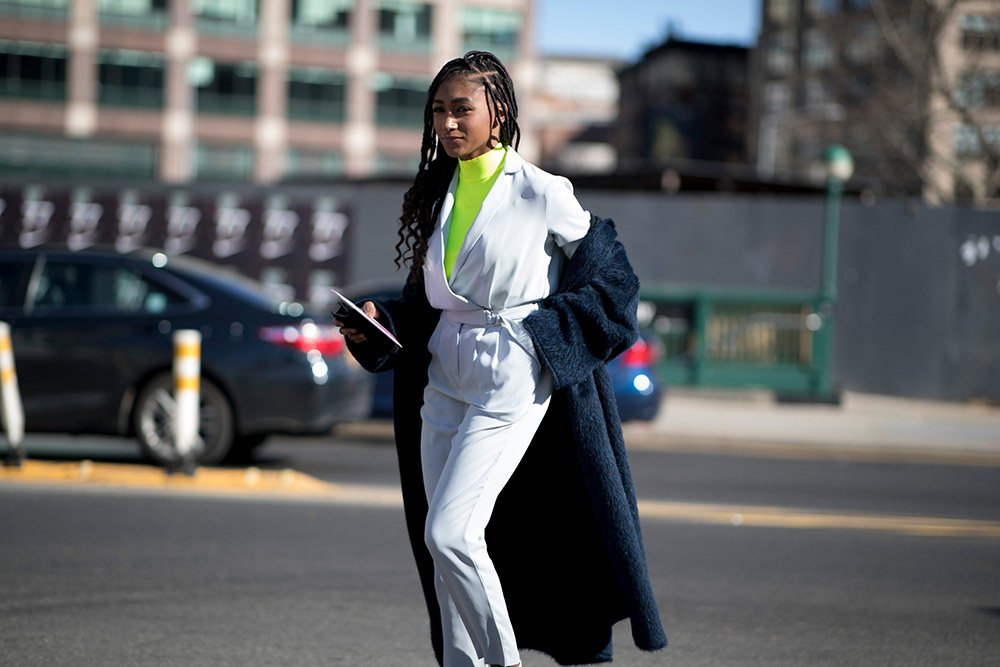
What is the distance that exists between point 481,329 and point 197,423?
17.7 feet

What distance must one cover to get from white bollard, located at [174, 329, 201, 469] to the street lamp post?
1010 cm

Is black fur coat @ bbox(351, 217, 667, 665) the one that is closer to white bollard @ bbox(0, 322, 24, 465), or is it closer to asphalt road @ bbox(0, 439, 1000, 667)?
asphalt road @ bbox(0, 439, 1000, 667)

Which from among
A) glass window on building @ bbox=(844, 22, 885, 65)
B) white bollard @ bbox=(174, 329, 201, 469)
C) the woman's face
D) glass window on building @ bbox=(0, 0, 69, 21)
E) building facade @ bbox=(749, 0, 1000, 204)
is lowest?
white bollard @ bbox=(174, 329, 201, 469)

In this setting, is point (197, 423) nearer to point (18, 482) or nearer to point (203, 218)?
point (18, 482)

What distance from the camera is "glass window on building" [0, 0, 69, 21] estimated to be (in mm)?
50125

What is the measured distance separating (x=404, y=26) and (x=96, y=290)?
4769 cm

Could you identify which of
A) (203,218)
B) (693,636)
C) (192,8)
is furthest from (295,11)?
(693,636)

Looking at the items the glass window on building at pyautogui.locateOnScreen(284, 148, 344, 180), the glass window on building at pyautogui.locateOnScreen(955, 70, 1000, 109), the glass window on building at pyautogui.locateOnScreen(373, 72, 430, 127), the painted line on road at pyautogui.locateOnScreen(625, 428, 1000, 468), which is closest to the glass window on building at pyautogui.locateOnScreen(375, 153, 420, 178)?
the glass window on building at pyautogui.locateOnScreen(373, 72, 430, 127)

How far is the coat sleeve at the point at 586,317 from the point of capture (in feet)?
9.94

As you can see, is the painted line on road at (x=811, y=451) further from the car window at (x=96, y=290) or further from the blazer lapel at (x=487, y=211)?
the blazer lapel at (x=487, y=211)

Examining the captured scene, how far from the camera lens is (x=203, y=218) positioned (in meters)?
17.6

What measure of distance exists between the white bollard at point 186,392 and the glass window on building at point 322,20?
47376 millimetres

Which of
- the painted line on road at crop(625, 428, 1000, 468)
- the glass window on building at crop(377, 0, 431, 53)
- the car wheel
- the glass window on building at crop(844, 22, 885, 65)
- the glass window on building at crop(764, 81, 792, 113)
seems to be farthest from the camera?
the glass window on building at crop(764, 81, 792, 113)

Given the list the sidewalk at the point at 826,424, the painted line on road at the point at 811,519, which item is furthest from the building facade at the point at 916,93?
the painted line on road at the point at 811,519
